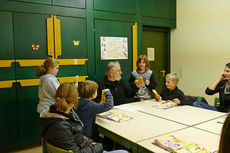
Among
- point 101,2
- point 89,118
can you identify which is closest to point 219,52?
point 101,2

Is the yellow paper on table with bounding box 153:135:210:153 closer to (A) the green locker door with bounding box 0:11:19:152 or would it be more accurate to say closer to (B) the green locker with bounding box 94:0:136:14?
(A) the green locker door with bounding box 0:11:19:152

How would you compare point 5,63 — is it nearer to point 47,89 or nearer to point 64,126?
point 47,89

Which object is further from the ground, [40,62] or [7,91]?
[40,62]

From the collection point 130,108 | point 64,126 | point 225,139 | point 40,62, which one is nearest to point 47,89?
point 40,62

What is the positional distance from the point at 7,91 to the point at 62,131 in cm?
207

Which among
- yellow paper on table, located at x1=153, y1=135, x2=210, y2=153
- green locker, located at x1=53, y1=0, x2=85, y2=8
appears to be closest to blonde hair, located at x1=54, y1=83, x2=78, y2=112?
yellow paper on table, located at x1=153, y1=135, x2=210, y2=153

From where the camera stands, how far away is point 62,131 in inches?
59.2

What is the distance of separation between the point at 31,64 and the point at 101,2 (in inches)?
68.7

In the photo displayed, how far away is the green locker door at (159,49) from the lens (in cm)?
491

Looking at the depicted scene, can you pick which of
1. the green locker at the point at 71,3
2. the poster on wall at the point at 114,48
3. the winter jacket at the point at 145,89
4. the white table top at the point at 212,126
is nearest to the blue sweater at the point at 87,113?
the white table top at the point at 212,126

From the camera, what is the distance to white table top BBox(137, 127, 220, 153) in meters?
1.51

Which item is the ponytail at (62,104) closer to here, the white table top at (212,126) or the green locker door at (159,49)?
the white table top at (212,126)

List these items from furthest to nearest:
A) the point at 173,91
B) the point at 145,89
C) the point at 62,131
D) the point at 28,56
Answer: the point at 145,89 → the point at 28,56 → the point at 173,91 → the point at 62,131

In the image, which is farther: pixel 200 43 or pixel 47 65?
pixel 200 43
